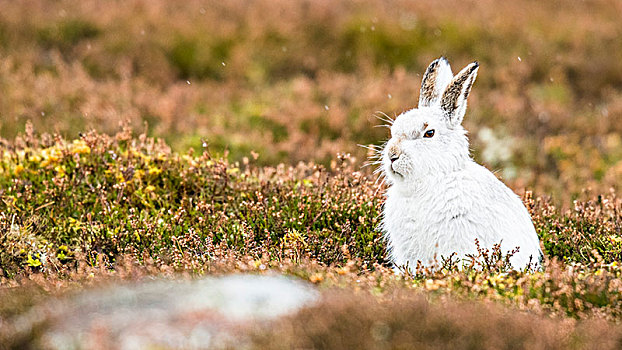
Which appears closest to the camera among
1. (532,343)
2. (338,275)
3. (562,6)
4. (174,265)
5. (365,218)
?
(532,343)

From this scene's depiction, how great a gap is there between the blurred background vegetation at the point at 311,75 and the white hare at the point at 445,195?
4.75 metres

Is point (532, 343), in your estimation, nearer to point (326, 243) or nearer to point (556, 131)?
point (326, 243)

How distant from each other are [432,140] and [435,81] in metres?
0.49

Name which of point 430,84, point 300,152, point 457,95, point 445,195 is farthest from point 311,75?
point 445,195

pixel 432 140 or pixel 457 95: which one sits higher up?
pixel 457 95

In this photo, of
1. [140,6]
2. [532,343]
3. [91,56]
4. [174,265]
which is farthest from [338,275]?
[140,6]

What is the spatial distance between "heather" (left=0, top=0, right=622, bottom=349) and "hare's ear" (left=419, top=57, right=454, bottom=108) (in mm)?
1062

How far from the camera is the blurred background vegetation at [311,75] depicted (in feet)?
35.4

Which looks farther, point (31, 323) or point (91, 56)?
point (91, 56)

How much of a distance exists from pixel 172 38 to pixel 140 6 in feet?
6.08

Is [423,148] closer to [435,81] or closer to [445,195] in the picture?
[445,195]

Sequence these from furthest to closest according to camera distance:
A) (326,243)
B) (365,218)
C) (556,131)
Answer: (556,131) → (365,218) → (326,243)

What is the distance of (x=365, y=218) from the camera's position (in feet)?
20.1

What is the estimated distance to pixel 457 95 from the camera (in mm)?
5129
